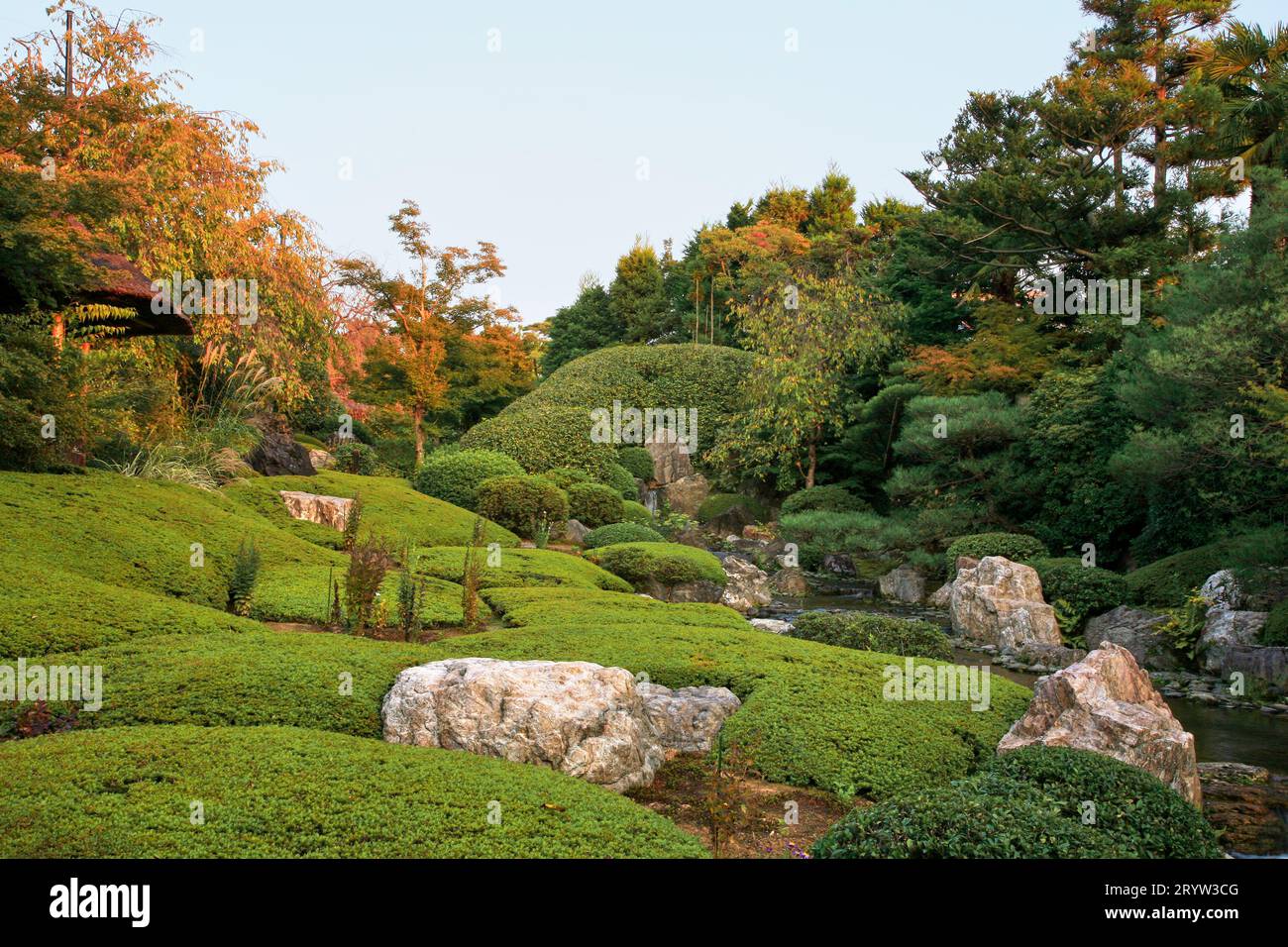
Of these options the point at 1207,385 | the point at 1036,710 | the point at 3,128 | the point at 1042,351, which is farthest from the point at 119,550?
the point at 1042,351

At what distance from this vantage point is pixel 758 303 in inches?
1128

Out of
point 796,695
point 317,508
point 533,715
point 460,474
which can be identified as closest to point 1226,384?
point 796,695

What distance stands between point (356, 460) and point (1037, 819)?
22.5 m

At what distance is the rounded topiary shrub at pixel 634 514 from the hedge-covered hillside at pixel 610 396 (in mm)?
3533

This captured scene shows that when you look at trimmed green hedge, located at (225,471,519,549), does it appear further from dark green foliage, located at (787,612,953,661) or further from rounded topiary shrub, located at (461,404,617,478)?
rounded topiary shrub, located at (461,404,617,478)

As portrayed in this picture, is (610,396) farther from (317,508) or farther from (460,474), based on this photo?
(317,508)

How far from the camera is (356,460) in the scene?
2464cm

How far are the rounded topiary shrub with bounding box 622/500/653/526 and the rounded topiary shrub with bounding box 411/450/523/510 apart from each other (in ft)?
9.43

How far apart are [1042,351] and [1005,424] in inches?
121

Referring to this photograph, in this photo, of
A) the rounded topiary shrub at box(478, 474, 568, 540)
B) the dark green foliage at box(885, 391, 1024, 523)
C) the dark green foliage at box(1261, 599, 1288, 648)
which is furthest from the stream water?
the rounded topiary shrub at box(478, 474, 568, 540)

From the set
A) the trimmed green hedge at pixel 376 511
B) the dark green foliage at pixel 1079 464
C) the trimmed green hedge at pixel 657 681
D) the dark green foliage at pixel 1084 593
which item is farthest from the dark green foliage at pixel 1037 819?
the dark green foliage at pixel 1079 464

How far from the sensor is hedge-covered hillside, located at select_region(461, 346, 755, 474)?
2631 cm

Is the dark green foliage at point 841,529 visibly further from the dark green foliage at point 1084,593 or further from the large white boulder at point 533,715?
the large white boulder at point 533,715
